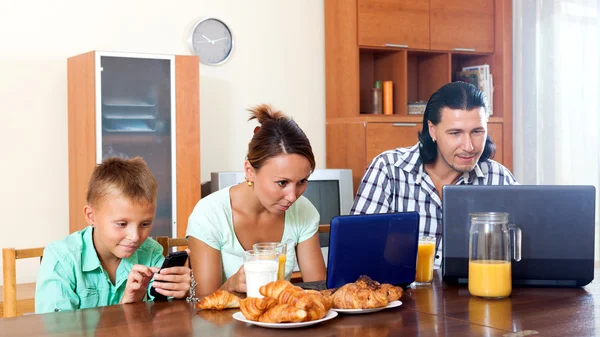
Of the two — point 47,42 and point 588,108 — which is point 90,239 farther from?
point 588,108

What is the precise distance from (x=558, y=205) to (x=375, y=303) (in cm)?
62

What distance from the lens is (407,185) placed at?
2.61 meters

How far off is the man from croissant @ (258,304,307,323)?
3.80ft

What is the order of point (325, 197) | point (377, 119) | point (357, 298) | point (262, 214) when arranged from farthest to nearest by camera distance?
point (377, 119) → point (325, 197) → point (262, 214) → point (357, 298)

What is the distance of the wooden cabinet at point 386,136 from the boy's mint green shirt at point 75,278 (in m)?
2.61

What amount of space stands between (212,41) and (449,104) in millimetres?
2095

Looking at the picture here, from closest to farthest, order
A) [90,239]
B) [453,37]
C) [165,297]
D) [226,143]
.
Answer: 1. [165,297]
2. [90,239]
3. [226,143]
4. [453,37]

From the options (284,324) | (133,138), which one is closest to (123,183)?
(284,324)

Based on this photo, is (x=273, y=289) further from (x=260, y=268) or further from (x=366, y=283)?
(x=366, y=283)

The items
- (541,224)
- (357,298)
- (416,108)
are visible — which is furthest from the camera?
(416,108)

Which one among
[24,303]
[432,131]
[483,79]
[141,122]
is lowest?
[24,303]

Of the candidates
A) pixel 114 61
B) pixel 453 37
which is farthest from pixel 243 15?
pixel 453 37

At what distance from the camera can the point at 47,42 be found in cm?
385

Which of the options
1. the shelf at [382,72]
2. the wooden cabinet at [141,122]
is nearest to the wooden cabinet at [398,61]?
the shelf at [382,72]
